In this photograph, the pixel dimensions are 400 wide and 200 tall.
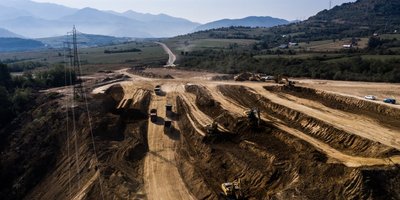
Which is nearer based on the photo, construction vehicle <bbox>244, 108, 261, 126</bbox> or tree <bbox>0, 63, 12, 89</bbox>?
construction vehicle <bbox>244, 108, 261, 126</bbox>

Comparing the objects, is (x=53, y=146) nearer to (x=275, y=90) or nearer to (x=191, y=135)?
(x=191, y=135)

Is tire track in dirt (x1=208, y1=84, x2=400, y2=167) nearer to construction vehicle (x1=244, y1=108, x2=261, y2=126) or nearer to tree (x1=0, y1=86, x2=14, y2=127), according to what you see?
construction vehicle (x1=244, y1=108, x2=261, y2=126)

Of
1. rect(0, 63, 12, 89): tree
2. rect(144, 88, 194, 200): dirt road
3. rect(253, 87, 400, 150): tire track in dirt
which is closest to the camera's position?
rect(144, 88, 194, 200): dirt road

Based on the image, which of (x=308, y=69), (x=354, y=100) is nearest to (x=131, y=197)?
(x=354, y=100)

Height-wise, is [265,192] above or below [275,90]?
below

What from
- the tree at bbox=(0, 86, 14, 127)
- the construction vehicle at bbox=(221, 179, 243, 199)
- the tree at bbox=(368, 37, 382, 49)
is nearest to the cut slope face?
the construction vehicle at bbox=(221, 179, 243, 199)

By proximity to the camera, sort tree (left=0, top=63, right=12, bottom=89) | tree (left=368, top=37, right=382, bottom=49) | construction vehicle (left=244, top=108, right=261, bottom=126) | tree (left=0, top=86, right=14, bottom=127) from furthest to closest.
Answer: tree (left=368, top=37, right=382, bottom=49) → tree (left=0, top=63, right=12, bottom=89) → tree (left=0, top=86, right=14, bottom=127) → construction vehicle (left=244, top=108, right=261, bottom=126)
